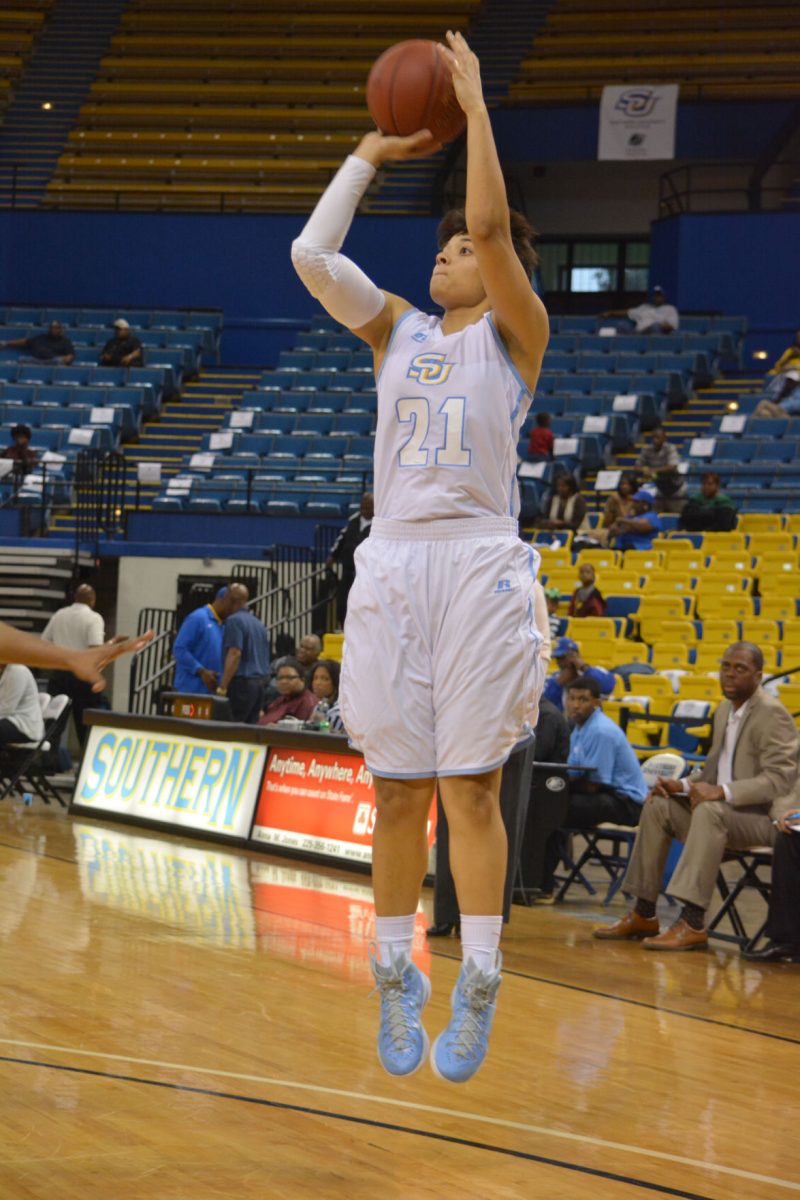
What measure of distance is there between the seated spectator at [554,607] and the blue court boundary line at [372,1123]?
855 centimetres

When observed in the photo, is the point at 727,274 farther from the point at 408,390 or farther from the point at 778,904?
the point at 408,390

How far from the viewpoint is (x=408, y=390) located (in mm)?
3475

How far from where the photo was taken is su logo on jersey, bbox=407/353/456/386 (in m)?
3.46

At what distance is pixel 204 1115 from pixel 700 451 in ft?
47.9

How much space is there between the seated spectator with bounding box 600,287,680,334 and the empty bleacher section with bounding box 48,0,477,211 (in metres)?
5.77

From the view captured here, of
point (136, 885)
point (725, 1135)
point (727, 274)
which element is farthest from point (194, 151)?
point (725, 1135)

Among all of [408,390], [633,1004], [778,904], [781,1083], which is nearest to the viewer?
[408,390]

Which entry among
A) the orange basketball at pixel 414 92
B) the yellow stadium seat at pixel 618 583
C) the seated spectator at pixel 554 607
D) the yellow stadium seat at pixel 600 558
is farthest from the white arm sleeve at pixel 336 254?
the yellow stadium seat at pixel 600 558

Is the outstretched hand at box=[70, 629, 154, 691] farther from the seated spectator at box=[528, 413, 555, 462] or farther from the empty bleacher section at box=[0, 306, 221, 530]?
the seated spectator at box=[528, 413, 555, 462]

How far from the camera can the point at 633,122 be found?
75.2ft

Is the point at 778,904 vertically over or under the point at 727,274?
under

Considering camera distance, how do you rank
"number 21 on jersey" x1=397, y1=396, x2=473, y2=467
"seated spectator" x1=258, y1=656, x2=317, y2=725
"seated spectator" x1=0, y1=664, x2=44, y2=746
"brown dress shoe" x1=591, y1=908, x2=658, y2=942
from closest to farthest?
"number 21 on jersey" x1=397, y1=396, x2=473, y2=467 → "brown dress shoe" x1=591, y1=908, x2=658, y2=942 → "seated spectator" x1=258, y1=656, x2=317, y2=725 → "seated spectator" x1=0, y1=664, x2=44, y2=746

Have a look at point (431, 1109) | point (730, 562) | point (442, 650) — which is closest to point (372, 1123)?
point (431, 1109)

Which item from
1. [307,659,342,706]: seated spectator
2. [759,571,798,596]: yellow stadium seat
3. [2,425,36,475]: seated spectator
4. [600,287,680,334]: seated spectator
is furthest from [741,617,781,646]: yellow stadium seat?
[600,287,680,334]: seated spectator
